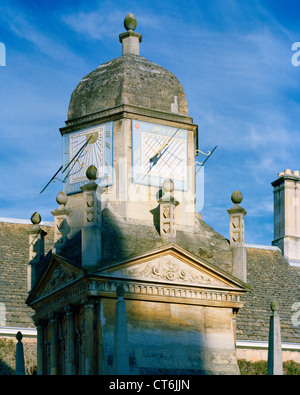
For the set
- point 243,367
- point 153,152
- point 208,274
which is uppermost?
point 153,152

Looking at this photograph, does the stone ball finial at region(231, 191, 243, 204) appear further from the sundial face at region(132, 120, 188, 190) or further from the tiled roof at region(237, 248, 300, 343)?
the tiled roof at region(237, 248, 300, 343)

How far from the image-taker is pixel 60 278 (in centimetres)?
1989

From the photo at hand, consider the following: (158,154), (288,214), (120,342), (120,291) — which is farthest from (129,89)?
(288,214)

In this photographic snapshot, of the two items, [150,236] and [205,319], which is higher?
[150,236]

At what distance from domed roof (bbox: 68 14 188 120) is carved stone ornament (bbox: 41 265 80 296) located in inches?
152

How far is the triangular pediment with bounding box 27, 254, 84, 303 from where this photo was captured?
1912 cm

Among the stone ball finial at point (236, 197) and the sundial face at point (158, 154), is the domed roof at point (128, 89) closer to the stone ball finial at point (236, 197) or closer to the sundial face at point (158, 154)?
the sundial face at point (158, 154)

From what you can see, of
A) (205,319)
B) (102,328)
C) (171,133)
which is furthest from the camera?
(171,133)

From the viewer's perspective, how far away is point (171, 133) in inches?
829

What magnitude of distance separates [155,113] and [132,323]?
5.12 m

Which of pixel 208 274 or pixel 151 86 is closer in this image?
pixel 208 274

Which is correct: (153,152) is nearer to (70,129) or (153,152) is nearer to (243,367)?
(70,129)

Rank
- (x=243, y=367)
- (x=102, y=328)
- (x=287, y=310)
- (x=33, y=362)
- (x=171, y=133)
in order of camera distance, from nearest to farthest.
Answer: (x=102, y=328) < (x=171, y=133) < (x=33, y=362) < (x=243, y=367) < (x=287, y=310)

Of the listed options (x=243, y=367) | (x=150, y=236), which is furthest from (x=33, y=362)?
(x=150, y=236)
